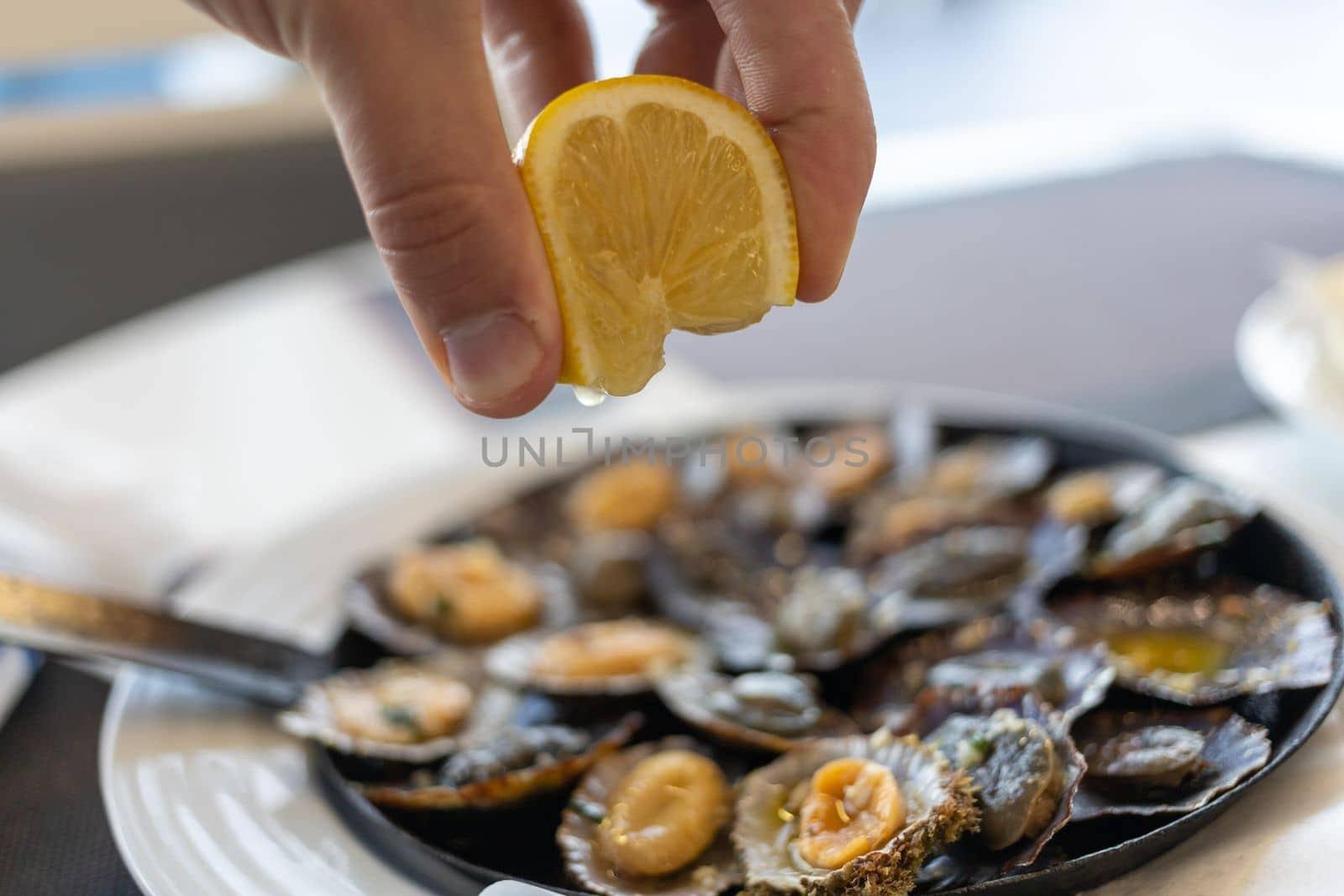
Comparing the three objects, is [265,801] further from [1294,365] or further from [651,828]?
[1294,365]

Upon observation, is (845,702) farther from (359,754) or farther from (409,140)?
(409,140)

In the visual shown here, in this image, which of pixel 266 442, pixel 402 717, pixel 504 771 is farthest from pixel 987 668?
pixel 266 442

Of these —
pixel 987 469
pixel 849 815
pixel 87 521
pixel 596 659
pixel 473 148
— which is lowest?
pixel 849 815

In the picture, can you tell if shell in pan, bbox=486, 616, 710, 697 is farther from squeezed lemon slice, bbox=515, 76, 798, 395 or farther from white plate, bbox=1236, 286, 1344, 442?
white plate, bbox=1236, 286, 1344, 442

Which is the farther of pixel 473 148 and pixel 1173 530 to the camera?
pixel 1173 530

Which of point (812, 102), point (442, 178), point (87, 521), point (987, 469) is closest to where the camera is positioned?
point (442, 178)

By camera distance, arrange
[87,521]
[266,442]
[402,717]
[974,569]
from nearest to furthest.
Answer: [402,717] < [974,569] < [87,521] < [266,442]

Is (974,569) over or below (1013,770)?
over

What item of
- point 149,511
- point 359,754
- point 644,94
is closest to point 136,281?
point 149,511
